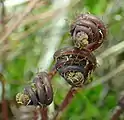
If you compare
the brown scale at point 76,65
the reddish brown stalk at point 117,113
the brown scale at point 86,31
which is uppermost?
the brown scale at point 86,31

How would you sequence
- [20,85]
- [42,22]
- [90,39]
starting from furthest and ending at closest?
[42,22], [20,85], [90,39]

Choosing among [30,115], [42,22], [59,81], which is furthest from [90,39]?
[42,22]

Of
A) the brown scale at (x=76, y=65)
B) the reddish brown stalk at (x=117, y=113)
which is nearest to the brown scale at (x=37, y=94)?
the brown scale at (x=76, y=65)

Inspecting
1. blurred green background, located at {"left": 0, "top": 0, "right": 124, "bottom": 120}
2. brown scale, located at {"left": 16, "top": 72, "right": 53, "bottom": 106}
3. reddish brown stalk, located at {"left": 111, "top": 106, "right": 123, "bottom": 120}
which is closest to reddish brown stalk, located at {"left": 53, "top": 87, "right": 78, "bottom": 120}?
brown scale, located at {"left": 16, "top": 72, "right": 53, "bottom": 106}

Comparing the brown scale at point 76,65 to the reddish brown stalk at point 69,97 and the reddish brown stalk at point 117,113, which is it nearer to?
the reddish brown stalk at point 69,97

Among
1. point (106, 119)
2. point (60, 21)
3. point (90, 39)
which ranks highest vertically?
point (60, 21)

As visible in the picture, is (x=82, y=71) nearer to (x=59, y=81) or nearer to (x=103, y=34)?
(x=103, y=34)

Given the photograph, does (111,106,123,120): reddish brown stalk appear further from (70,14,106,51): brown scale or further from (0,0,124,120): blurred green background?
(70,14,106,51): brown scale

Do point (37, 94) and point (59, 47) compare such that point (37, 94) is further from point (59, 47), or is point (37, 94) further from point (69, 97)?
point (59, 47)
